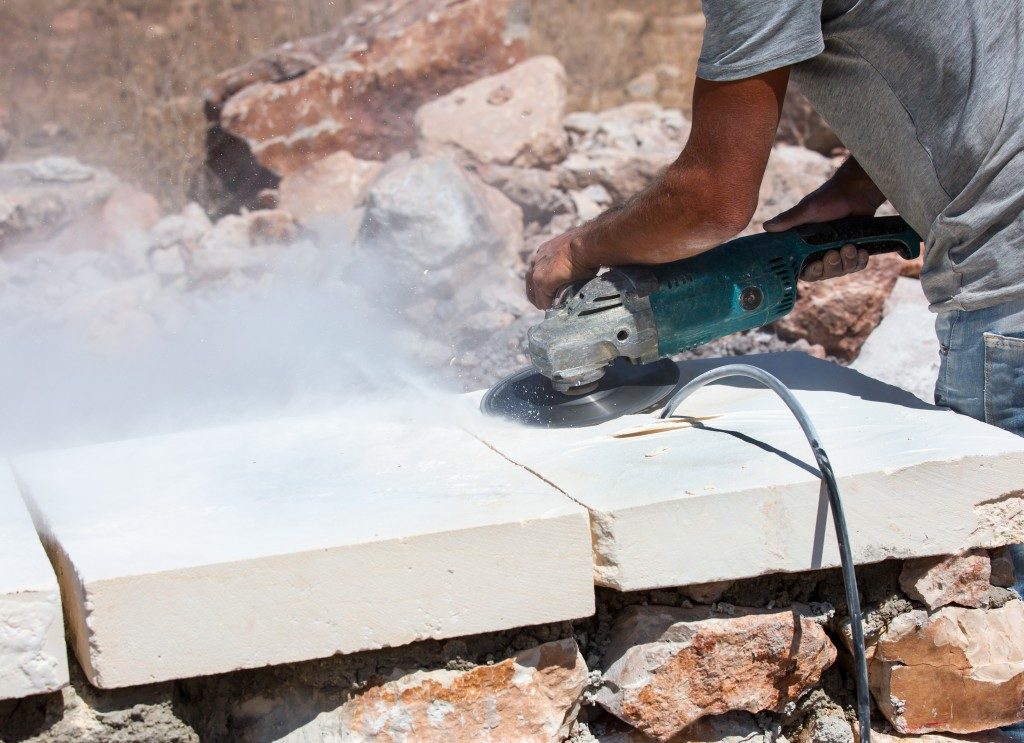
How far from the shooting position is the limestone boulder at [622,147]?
5516 millimetres

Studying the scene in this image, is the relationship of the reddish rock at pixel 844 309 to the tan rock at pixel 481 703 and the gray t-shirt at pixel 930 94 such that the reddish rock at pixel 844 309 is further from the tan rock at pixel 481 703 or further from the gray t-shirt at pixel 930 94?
the tan rock at pixel 481 703

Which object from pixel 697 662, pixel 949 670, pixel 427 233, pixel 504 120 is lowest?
pixel 949 670

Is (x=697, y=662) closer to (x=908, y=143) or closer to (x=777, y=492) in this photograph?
(x=777, y=492)

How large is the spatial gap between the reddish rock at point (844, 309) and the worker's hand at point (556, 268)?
1.76m

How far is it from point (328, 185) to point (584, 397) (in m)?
3.78

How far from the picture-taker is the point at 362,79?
20.5ft

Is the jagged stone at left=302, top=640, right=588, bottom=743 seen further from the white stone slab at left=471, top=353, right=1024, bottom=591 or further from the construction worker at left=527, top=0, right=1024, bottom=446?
the construction worker at left=527, top=0, right=1024, bottom=446

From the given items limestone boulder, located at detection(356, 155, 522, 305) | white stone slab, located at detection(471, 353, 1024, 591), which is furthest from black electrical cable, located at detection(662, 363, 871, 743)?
limestone boulder, located at detection(356, 155, 522, 305)

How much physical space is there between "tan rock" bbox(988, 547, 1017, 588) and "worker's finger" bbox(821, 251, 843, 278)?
0.74 m

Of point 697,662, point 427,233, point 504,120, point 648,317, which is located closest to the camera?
point 697,662

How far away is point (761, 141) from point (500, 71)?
15.7 ft

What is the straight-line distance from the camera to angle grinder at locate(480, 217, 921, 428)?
2.29 m

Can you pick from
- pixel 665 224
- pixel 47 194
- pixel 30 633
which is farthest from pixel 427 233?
pixel 30 633

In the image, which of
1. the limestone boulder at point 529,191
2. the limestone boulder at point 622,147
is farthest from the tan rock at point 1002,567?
the limestone boulder at point 529,191
